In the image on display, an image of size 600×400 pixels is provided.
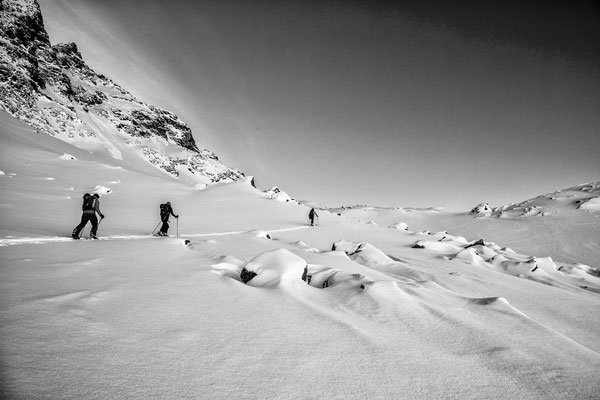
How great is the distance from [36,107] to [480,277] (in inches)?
5255

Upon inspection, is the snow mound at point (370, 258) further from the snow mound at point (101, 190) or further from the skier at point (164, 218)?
the snow mound at point (101, 190)

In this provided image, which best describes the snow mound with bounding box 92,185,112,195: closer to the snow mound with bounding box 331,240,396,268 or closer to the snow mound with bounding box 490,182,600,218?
the snow mound with bounding box 331,240,396,268

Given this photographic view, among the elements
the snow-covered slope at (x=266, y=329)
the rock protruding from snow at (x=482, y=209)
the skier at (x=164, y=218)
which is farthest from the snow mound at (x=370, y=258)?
the rock protruding from snow at (x=482, y=209)

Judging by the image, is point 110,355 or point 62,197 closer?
point 110,355

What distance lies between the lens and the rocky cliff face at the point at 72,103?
93625 millimetres

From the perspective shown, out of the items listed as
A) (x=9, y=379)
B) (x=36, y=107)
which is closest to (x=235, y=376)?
(x=9, y=379)

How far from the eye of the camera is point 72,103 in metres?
131

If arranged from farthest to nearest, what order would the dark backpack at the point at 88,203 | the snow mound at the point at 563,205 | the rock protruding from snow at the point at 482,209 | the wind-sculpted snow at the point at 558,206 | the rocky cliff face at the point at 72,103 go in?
the rocky cliff face at the point at 72,103 → the rock protruding from snow at the point at 482,209 → the wind-sculpted snow at the point at 558,206 → the snow mound at the point at 563,205 → the dark backpack at the point at 88,203

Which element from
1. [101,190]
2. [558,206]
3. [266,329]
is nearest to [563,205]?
[558,206]

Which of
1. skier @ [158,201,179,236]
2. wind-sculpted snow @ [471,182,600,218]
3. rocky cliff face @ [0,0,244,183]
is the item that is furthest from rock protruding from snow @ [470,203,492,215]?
rocky cliff face @ [0,0,244,183]

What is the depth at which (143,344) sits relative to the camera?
274 cm

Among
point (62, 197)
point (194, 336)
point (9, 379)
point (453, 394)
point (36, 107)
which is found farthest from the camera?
→ point (36, 107)

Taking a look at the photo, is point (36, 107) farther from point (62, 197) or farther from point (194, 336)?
point (194, 336)

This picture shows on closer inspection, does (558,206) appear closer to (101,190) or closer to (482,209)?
(482,209)
